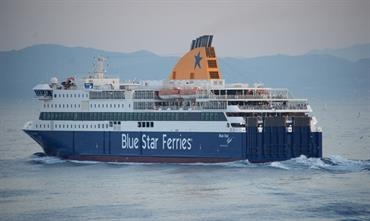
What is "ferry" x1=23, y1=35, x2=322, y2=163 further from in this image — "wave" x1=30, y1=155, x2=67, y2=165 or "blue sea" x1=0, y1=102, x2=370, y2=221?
"blue sea" x1=0, y1=102, x2=370, y2=221

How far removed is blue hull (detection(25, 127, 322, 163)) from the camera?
61.3m

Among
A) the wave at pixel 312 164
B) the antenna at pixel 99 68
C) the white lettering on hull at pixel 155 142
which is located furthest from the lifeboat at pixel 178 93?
the antenna at pixel 99 68

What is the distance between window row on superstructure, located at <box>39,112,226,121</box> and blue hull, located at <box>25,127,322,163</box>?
763mm

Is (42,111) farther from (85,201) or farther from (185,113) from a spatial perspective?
(85,201)

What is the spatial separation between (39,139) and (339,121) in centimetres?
5266

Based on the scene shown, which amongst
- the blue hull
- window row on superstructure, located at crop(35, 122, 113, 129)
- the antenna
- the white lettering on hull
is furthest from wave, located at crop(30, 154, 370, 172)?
the antenna

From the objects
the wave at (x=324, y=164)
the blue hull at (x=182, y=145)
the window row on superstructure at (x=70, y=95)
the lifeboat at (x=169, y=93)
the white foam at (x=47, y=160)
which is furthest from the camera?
the window row on superstructure at (x=70, y=95)

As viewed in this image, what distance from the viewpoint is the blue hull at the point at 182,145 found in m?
61.3

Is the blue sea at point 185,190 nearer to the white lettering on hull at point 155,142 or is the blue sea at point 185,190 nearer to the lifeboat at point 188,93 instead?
the white lettering on hull at point 155,142

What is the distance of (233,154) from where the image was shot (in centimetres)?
6172

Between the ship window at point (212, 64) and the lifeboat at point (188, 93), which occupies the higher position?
the ship window at point (212, 64)

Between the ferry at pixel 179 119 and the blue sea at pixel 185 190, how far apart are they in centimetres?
74

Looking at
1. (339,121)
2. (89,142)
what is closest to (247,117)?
(89,142)

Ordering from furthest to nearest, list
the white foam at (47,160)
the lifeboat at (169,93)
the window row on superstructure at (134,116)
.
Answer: the white foam at (47,160) → the lifeboat at (169,93) → the window row on superstructure at (134,116)
